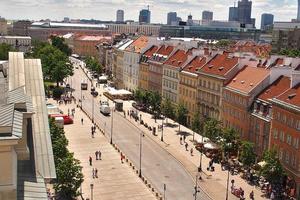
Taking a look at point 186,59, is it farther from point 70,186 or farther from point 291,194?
point 70,186

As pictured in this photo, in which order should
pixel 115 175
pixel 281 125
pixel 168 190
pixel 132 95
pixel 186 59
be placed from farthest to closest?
pixel 132 95
pixel 186 59
pixel 281 125
pixel 115 175
pixel 168 190

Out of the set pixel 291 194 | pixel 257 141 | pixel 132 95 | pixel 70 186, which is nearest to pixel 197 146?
pixel 257 141

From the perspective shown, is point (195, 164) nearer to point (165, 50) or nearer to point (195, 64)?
point (195, 64)

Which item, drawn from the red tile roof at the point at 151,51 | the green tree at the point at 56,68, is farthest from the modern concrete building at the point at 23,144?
the green tree at the point at 56,68

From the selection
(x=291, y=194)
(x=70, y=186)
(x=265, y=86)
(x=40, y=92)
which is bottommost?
(x=291, y=194)

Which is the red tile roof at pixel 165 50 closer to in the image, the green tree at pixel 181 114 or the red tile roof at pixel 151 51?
the red tile roof at pixel 151 51

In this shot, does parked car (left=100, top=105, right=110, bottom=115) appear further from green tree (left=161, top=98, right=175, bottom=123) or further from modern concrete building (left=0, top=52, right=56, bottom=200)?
modern concrete building (left=0, top=52, right=56, bottom=200)

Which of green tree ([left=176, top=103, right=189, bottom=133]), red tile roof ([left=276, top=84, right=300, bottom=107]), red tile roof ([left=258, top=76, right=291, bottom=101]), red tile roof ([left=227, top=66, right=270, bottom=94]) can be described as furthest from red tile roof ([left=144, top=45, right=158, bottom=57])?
red tile roof ([left=276, top=84, right=300, bottom=107])
